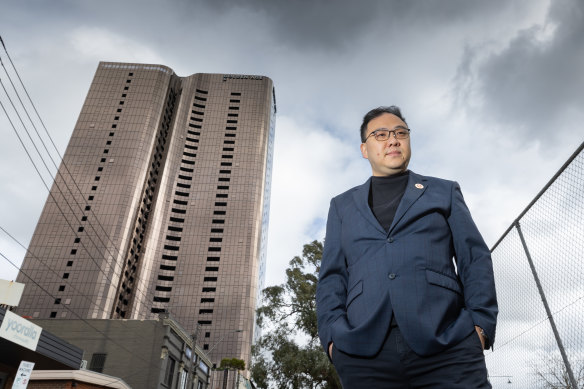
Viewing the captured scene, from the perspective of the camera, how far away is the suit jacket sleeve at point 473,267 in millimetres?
1884

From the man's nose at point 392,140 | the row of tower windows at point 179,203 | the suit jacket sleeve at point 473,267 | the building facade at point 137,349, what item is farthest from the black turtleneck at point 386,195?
the row of tower windows at point 179,203

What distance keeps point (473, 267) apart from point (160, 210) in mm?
90907

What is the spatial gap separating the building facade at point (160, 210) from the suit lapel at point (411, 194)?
224 ft

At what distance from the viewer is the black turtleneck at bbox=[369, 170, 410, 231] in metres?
2.36

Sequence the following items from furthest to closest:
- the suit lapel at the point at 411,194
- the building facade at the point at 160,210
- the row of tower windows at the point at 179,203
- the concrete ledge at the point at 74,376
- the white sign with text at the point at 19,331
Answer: the row of tower windows at the point at 179,203 → the building facade at the point at 160,210 → the concrete ledge at the point at 74,376 → the white sign with text at the point at 19,331 → the suit lapel at the point at 411,194

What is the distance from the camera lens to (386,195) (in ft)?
8.23

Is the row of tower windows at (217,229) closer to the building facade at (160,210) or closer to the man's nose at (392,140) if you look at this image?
the building facade at (160,210)

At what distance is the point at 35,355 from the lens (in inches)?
484

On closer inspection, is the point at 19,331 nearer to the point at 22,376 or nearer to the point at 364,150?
the point at 22,376

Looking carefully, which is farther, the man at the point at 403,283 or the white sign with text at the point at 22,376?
the white sign with text at the point at 22,376

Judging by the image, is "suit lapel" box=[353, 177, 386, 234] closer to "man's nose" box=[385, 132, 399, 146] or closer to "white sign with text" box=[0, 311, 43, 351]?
"man's nose" box=[385, 132, 399, 146]

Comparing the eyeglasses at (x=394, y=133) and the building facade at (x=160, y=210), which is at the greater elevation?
the building facade at (x=160, y=210)

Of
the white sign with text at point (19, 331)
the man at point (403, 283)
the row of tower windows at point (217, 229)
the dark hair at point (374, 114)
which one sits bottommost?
the man at point (403, 283)

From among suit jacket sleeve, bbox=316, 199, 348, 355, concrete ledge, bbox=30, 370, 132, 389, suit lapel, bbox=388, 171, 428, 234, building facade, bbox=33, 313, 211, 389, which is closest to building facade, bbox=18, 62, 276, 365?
building facade, bbox=33, 313, 211, 389
